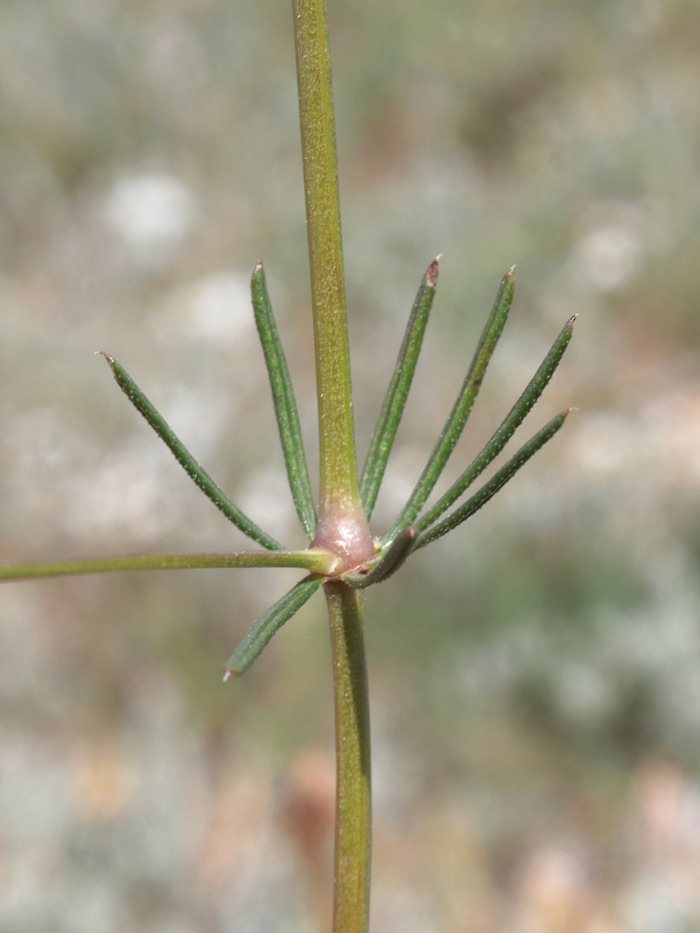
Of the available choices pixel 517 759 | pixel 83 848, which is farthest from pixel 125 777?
pixel 517 759

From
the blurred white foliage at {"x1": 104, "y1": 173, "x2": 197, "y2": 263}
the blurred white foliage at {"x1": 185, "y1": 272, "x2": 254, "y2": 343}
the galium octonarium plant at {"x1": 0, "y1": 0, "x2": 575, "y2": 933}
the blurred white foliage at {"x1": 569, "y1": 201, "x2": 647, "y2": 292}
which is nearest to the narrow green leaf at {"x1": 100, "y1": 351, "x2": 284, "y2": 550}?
the galium octonarium plant at {"x1": 0, "y1": 0, "x2": 575, "y2": 933}

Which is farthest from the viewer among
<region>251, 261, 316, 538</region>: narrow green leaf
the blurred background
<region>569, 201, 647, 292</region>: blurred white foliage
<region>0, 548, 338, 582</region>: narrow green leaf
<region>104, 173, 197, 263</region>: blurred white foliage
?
<region>104, 173, 197, 263</region>: blurred white foliage

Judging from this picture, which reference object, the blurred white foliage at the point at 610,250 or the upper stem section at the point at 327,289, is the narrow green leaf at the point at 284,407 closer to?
the upper stem section at the point at 327,289

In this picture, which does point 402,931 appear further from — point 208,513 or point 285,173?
point 285,173

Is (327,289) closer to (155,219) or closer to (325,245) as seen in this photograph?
(325,245)

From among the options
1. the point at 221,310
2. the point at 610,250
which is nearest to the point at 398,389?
the point at 610,250

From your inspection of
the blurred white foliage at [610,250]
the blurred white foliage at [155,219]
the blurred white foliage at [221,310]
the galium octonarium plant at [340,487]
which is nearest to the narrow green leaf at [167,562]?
the galium octonarium plant at [340,487]

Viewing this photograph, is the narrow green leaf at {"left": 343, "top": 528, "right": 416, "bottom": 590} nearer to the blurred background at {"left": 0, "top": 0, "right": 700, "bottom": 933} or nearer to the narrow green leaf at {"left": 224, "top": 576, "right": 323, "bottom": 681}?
the narrow green leaf at {"left": 224, "top": 576, "right": 323, "bottom": 681}
